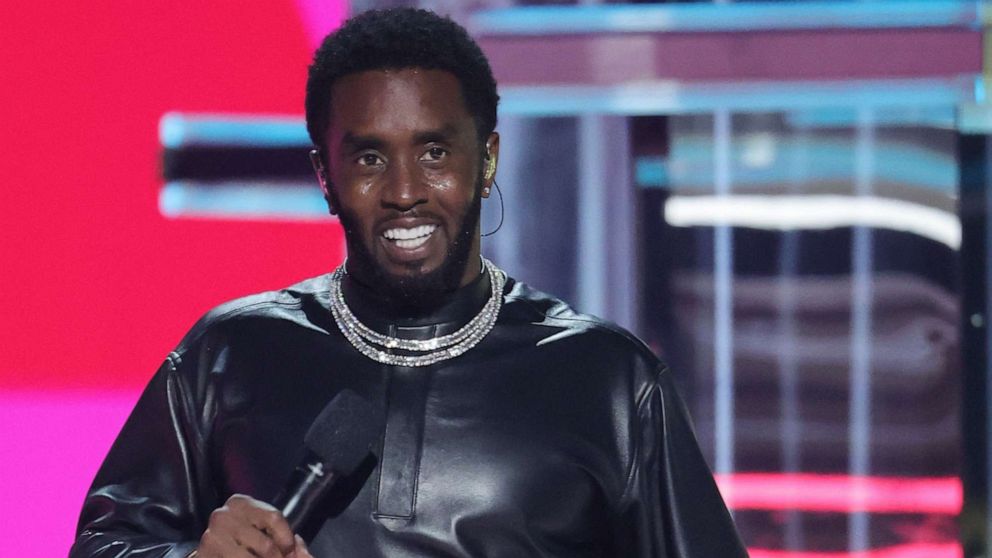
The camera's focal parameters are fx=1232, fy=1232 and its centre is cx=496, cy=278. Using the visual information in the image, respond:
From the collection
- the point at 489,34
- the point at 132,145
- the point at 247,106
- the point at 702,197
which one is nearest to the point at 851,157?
the point at 702,197

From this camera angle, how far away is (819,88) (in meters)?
2.28

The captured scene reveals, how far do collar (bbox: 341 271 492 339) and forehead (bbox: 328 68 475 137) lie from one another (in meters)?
0.18

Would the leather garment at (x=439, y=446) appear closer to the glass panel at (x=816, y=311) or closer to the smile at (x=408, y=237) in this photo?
the smile at (x=408, y=237)

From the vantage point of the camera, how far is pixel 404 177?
1282 millimetres

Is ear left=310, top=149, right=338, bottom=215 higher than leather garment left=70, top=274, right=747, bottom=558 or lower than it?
higher

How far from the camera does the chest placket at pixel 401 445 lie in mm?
1261

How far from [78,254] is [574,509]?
1333 mm

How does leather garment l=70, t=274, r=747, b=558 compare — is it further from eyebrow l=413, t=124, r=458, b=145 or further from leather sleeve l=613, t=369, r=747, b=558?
eyebrow l=413, t=124, r=458, b=145

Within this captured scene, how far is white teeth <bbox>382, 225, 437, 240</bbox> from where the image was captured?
1302 mm

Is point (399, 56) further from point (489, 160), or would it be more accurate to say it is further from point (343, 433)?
point (343, 433)

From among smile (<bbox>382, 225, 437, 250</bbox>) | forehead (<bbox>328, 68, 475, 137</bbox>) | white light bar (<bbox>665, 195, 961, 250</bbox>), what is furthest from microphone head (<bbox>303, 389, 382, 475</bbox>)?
white light bar (<bbox>665, 195, 961, 250</bbox>)

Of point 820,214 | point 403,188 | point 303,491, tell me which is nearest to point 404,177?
point 403,188

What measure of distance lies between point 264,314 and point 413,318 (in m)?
0.18

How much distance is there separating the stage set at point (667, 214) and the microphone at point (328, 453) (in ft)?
3.85
